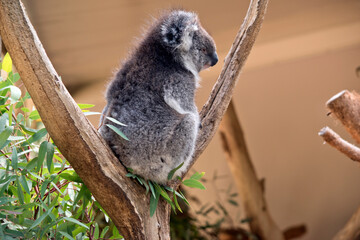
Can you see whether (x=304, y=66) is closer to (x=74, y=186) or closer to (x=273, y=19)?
(x=273, y=19)

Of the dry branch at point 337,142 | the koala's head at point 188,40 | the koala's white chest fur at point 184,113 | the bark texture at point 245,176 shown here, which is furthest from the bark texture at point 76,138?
the bark texture at point 245,176

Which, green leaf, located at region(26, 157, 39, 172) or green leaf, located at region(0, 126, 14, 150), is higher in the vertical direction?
green leaf, located at region(0, 126, 14, 150)

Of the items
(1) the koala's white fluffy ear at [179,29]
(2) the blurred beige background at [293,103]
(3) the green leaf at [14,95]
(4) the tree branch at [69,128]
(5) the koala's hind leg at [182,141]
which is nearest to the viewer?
(4) the tree branch at [69,128]

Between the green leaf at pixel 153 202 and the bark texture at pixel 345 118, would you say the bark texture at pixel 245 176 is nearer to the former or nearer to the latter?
the bark texture at pixel 345 118

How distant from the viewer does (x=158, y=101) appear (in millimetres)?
1932

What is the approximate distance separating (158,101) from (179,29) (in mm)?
358

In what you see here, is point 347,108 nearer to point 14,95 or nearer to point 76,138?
point 76,138

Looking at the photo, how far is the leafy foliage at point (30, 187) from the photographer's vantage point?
1.66 meters

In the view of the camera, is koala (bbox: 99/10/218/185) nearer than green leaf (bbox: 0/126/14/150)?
No

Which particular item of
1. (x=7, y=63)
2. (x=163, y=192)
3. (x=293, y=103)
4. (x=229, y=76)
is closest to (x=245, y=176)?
(x=293, y=103)

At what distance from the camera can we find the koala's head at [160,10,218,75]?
2035 millimetres

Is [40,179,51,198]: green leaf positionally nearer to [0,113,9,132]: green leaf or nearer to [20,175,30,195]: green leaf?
[20,175,30,195]: green leaf

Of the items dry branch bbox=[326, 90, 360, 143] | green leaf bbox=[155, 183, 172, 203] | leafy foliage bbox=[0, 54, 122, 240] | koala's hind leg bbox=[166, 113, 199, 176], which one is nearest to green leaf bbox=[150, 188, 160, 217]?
green leaf bbox=[155, 183, 172, 203]

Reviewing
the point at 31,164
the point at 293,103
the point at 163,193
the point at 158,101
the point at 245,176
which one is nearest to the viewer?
the point at 31,164
